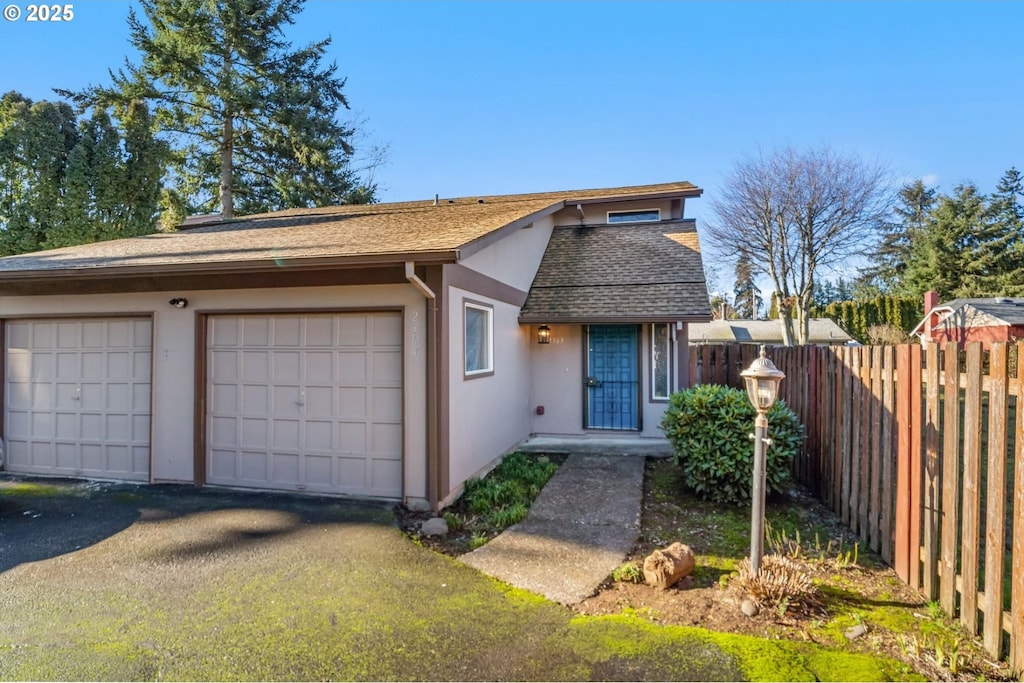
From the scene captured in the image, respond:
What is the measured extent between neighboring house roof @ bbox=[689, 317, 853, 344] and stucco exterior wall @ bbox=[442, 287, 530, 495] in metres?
24.8

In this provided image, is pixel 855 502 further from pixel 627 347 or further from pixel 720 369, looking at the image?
pixel 627 347

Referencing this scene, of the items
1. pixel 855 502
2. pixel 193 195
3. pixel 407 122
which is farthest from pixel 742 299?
pixel 855 502

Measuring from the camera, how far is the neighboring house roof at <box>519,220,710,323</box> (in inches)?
337

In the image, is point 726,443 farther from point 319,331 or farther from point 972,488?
point 319,331

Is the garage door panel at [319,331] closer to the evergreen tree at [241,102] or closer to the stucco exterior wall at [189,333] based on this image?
the stucco exterior wall at [189,333]

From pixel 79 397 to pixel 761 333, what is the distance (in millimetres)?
35730

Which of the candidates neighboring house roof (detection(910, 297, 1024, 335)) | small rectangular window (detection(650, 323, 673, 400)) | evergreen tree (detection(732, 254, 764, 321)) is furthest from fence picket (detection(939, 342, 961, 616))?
evergreen tree (detection(732, 254, 764, 321))

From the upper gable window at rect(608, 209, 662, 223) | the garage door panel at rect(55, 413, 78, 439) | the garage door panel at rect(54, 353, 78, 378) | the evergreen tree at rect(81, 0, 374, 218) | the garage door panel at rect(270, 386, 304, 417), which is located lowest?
the garage door panel at rect(55, 413, 78, 439)

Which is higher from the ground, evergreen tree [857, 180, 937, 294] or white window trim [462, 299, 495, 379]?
evergreen tree [857, 180, 937, 294]

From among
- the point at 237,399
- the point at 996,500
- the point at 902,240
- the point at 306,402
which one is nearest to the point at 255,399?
the point at 237,399

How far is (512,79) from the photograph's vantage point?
10.5m

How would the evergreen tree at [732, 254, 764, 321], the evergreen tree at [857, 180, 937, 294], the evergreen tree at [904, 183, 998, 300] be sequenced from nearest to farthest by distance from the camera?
the evergreen tree at [904, 183, 998, 300]
the evergreen tree at [857, 180, 937, 294]
the evergreen tree at [732, 254, 764, 321]

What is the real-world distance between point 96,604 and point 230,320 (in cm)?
346

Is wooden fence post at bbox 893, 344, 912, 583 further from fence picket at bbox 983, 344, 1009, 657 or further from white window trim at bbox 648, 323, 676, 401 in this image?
white window trim at bbox 648, 323, 676, 401
